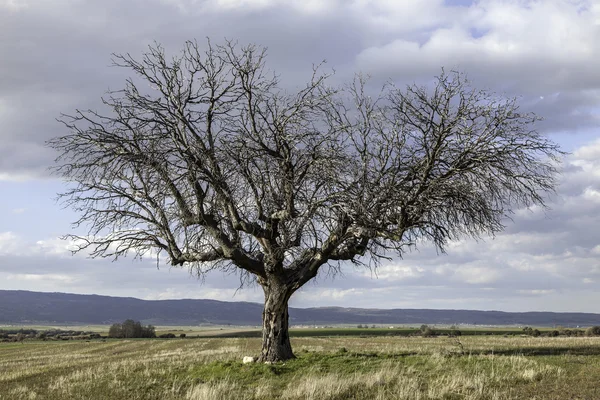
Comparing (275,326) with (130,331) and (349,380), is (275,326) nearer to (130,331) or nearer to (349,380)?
(349,380)

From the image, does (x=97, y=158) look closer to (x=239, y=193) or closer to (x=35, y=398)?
(x=239, y=193)

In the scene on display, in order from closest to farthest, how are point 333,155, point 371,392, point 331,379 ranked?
point 371,392 < point 331,379 < point 333,155

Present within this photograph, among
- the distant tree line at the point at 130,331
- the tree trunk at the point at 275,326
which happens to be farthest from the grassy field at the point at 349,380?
the distant tree line at the point at 130,331

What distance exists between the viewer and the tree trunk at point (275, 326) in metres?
21.8

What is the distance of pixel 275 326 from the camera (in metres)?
22.0

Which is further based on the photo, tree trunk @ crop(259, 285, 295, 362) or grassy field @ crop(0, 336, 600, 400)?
tree trunk @ crop(259, 285, 295, 362)

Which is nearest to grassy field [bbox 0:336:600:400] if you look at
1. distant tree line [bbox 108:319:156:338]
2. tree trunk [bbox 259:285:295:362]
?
tree trunk [bbox 259:285:295:362]

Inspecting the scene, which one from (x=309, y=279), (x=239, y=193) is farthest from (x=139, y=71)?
(x=309, y=279)

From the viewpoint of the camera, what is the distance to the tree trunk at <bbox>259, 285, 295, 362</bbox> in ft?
71.5

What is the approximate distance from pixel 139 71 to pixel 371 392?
43.0ft

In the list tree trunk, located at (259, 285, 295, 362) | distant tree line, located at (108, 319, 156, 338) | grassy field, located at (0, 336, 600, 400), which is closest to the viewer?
grassy field, located at (0, 336, 600, 400)

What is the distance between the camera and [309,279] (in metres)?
22.5

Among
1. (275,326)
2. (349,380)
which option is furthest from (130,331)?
(349,380)

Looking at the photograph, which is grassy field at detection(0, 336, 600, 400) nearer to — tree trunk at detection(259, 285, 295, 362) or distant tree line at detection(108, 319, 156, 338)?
tree trunk at detection(259, 285, 295, 362)
